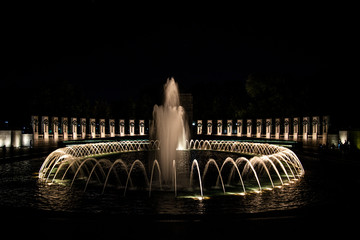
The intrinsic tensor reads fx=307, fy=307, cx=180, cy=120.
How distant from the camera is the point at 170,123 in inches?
1267

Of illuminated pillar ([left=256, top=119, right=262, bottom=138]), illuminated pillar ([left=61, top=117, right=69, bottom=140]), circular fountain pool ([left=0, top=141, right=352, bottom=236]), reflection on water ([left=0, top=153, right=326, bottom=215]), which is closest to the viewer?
circular fountain pool ([left=0, top=141, right=352, bottom=236])

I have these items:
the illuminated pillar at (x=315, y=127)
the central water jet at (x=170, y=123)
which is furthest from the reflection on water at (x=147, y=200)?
the illuminated pillar at (x=315, y=127)

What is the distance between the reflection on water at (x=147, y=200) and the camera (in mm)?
9250

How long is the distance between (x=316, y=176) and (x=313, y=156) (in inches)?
337

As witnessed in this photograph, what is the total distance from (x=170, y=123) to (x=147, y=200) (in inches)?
864

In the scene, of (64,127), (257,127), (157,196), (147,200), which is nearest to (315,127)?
(257,127)

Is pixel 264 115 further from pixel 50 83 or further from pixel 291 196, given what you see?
pixel 291 196

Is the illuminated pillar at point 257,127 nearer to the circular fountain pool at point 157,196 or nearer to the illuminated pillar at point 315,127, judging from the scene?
the illuminated pillar at point 315,127

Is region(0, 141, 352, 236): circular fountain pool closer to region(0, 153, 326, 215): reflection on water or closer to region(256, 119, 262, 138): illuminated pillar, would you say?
region(0, 153, 326, 215): reflection on water

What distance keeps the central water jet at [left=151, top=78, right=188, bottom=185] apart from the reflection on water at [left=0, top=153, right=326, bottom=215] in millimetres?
15505

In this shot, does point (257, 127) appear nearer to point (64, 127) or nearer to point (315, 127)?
point (315, 127)

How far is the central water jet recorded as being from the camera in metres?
30.3

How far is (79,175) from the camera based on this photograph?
50.1 feet

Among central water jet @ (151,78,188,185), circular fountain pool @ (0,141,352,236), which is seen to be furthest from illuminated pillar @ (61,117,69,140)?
circular fountain pool @ (0,141,352,236)
